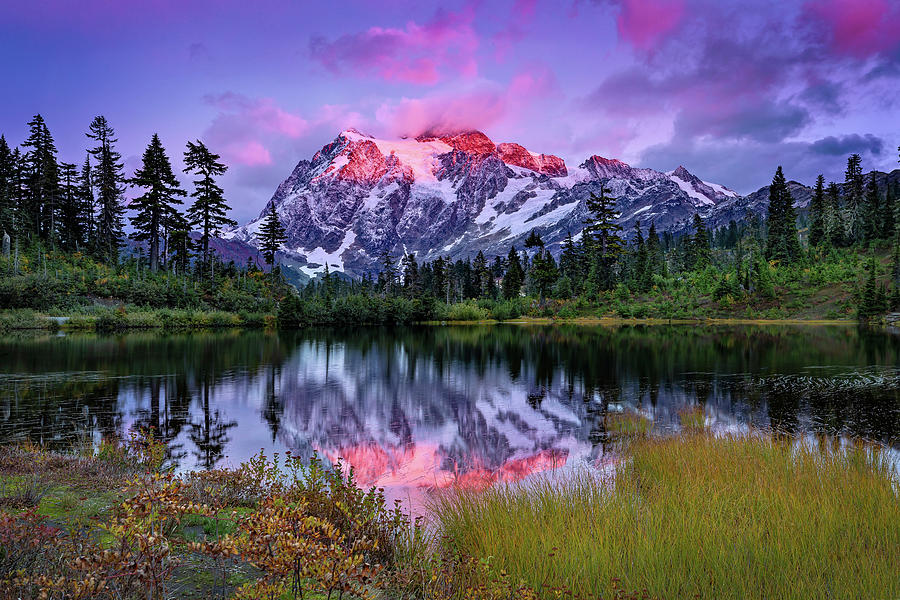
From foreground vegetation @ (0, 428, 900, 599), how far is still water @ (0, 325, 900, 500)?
12.4 feet

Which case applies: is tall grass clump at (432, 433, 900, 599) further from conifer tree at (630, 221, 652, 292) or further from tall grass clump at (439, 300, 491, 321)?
conifer tree at (630, 221, 652, 292)

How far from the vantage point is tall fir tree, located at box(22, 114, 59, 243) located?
69.6 m

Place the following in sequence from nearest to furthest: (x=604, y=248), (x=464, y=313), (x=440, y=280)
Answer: (x=464, y=313) → (x=604, y=248) → (x=440, y=280)

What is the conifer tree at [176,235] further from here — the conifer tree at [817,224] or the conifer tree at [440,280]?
the conifer tree at [817,224]

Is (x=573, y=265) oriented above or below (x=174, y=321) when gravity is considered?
above

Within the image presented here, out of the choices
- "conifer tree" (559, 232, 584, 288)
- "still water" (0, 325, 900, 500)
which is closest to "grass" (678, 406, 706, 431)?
"still water" (0, 325, 900, 500)

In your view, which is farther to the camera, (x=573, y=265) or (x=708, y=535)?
→ (x=573, y=265)

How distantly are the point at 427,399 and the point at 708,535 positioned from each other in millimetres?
16788

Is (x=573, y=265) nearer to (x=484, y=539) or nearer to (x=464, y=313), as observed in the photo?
(x=464, y=313)

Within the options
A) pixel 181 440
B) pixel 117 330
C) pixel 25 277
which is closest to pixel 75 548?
pixel 181 440

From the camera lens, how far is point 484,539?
6633 mm

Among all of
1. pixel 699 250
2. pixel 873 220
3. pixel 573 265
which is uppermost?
pixel 873 220

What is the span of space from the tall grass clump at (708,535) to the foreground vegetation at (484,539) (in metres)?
0.03

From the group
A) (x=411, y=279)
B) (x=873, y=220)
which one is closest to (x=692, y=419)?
(x=411, y=279)
